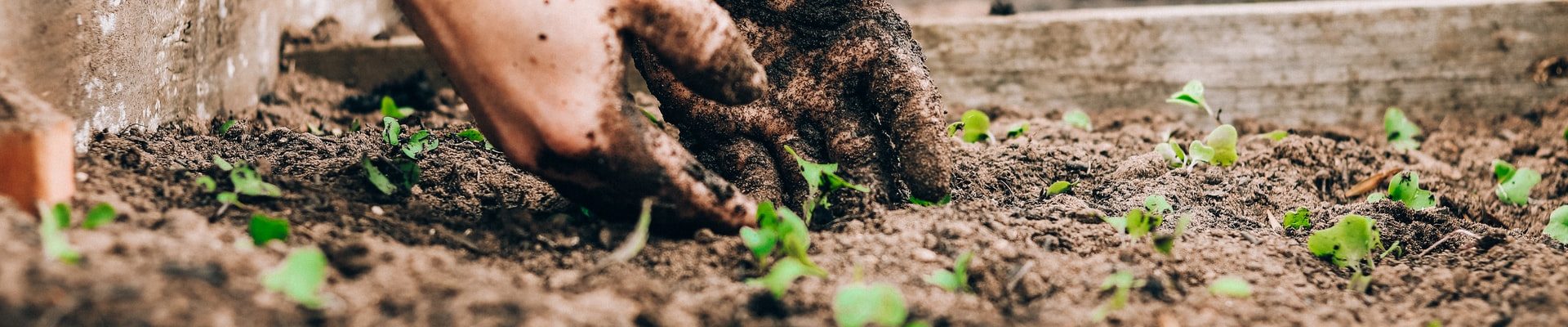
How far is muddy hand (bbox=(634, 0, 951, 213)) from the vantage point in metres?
1.56

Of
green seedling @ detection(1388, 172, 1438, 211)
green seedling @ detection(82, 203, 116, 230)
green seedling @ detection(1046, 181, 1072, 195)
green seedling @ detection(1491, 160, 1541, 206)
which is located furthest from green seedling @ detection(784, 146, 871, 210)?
green seedling @ detection(1491, 160, 1541, 206)

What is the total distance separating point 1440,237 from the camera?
1.60 meters

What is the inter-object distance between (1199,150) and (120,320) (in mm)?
1721

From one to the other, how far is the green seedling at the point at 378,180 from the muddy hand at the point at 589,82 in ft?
0.76

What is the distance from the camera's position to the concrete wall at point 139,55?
1486 mm

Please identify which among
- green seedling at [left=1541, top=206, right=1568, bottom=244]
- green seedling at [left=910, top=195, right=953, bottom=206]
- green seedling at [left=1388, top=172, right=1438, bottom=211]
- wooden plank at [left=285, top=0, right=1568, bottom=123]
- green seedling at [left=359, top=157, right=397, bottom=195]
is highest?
wooden plank at [left=285, top=0, right=1568, bottom=123]

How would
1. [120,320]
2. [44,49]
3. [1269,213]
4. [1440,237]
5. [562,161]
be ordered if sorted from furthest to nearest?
[1269,213]
[1440,237]
[44,49]
[562,161]
[120,320]

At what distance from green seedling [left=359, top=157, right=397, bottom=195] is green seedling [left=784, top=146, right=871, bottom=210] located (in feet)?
1.89

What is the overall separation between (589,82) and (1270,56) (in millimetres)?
1900

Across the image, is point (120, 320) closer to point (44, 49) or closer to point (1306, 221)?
point (44, 49)

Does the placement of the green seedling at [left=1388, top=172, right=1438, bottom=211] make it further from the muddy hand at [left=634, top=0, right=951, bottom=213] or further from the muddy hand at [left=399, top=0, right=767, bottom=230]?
the muddy hand at [left=399, top=0, right=767, bottom=230]

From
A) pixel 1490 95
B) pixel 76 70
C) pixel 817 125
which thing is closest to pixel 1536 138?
pixel 1490 95

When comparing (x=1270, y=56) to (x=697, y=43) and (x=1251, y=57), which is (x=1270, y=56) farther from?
(x=697, y=43)

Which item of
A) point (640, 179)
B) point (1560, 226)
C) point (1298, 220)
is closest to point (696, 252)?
point (640, 179)
